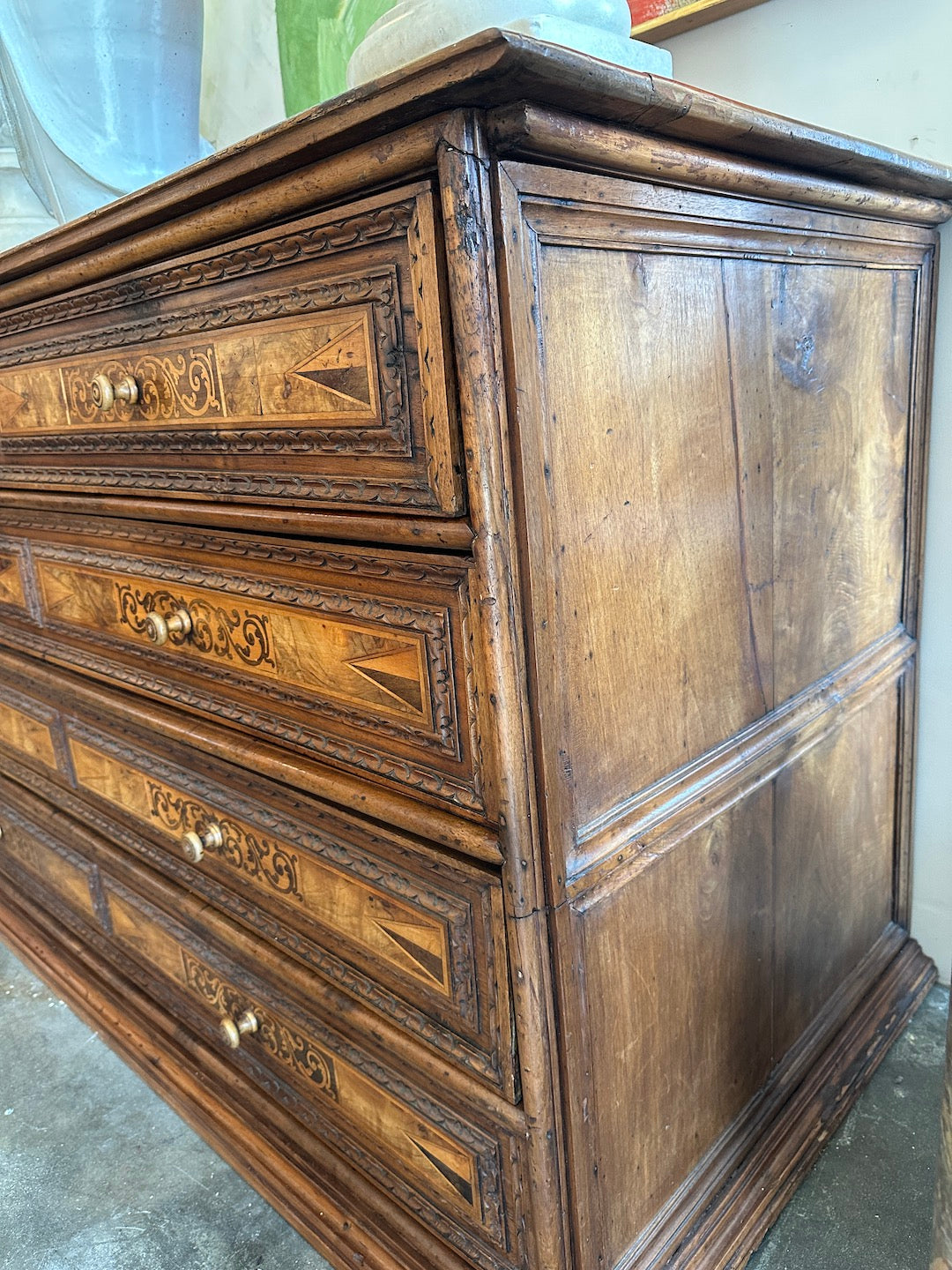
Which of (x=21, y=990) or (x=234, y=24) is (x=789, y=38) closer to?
(x=234, y=24)

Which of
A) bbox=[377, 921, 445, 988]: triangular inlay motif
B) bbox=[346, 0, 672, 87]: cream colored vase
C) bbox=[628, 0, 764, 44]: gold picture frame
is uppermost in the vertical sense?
bbox=[628, 0, 764, 44]: gold picture frame

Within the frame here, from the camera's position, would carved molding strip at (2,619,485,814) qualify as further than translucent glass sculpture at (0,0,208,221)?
No

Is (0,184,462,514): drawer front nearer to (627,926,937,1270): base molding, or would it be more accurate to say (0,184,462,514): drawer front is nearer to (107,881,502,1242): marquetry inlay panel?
(107,881,502,1242): marquetry inlay panel

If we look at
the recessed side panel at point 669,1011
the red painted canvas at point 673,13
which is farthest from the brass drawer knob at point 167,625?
the red painted canvas at point 673,13

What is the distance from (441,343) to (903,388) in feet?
2.35

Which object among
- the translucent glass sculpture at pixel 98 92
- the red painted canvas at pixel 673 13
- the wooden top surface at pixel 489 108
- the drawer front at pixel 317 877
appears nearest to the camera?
the wooden top surface at pixel 489 108

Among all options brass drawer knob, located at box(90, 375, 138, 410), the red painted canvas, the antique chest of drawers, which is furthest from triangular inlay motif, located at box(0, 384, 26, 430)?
the red painted canvas

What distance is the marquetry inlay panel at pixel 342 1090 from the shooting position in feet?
2.58

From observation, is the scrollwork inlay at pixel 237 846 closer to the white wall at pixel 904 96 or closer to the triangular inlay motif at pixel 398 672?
the triangular inlay motif at pixel 398 672

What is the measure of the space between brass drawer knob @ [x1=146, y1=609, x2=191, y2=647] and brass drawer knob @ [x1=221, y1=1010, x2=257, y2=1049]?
1.47ft

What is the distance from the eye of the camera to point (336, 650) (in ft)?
2.46

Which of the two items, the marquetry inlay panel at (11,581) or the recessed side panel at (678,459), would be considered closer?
the recessed side panel at (678,459)

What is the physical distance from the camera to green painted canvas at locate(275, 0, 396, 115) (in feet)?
3.62

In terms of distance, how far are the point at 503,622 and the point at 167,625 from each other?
1.54 feet
